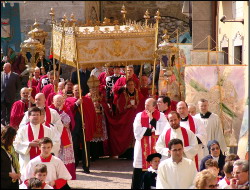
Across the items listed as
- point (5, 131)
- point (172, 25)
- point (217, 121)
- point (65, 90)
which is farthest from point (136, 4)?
point (5, 131)

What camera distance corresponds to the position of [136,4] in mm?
33062

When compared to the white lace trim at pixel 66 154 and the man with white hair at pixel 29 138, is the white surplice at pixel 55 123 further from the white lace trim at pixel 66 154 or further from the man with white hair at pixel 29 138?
the white lace trim at pixel 66 154

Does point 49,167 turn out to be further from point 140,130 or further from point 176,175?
point 140,130

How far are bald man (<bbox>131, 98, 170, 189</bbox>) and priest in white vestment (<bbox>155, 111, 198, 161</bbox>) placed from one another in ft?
3.15

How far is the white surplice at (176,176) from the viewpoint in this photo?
970 cm

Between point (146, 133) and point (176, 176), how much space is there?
275 cm

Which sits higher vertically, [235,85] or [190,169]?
[235,85]

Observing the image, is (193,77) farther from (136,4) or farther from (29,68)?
(136,4)

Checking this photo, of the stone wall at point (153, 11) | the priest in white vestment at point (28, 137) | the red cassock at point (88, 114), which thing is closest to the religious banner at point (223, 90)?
the red cassock at point (88, 114)

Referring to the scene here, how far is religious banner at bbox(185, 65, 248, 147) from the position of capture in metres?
13.6

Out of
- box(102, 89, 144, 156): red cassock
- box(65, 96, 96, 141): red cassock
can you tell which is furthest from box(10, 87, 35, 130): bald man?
box(102, 89, 144, 156): red cassock

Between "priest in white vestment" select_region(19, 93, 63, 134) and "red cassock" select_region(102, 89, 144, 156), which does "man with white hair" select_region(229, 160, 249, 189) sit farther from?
"red cassock" select_region(102, 89, 144, 156)

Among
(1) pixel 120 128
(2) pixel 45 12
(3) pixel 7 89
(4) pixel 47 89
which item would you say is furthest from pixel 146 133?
(2) pixel 45 12

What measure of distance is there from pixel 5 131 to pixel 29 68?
3.22 metres
